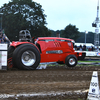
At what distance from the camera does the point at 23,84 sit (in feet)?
16.6

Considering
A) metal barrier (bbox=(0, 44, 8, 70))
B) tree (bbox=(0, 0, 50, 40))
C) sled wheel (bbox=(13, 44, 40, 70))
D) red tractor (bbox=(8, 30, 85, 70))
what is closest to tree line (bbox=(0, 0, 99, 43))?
tree (bbox=(0, 0, 50, 40))

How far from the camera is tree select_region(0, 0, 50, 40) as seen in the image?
34.7 meters

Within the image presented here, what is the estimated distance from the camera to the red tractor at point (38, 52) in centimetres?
773

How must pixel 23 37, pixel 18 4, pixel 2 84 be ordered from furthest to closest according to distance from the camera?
1. pixel 18 4
2. pixel 23 37
3. pixel 2 84

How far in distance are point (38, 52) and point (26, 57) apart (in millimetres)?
566

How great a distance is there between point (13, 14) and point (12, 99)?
3299cm

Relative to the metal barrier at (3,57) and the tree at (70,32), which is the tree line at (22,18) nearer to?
the tree at (70,32)

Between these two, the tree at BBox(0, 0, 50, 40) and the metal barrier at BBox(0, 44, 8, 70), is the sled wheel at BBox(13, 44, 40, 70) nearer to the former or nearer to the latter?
the metal barrier at BBox(0, 44, 8, 70)

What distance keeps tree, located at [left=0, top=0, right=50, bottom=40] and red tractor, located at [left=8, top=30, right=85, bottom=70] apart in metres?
25.6

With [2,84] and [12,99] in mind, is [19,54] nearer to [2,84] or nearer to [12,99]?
[2,84]

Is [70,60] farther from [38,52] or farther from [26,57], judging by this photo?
[26,57]

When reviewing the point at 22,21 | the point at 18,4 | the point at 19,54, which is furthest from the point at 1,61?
the point at 18,4

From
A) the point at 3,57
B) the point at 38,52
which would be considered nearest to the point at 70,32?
the point at 38,52

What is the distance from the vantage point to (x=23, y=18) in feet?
117
